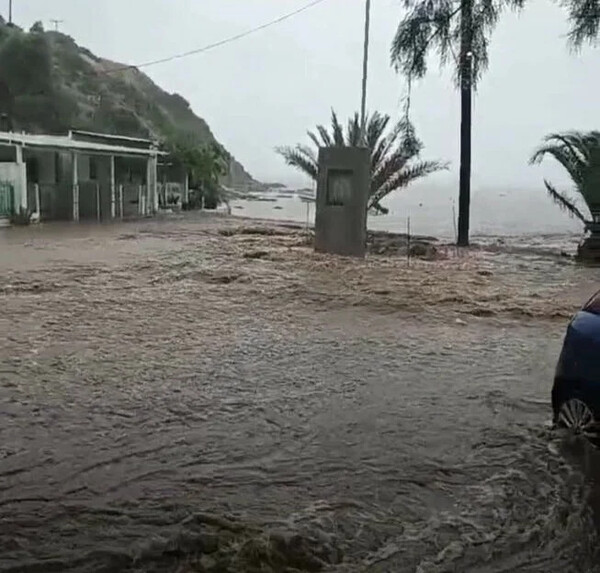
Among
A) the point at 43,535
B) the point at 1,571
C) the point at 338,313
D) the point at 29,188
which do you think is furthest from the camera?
the point at 29,188

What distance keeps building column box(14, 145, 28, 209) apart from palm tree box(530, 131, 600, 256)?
1422 cm

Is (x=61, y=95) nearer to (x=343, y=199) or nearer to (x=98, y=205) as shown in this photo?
(x=98, y=205)

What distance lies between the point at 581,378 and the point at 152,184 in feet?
96.2

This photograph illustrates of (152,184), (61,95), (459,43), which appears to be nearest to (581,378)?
(459,43)

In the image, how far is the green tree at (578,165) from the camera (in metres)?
18.6

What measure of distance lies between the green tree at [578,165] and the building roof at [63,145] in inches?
566

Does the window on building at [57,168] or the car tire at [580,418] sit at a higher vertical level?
the window on building at [57,168]

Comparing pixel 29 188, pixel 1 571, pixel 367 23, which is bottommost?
pixel 1 571

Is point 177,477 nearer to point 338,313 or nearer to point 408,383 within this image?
point 408,383

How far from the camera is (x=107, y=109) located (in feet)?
152

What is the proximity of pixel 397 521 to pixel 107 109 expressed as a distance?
45.4 m

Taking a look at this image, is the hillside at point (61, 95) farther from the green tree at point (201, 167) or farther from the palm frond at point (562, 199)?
the palm frond at point (562, 199)

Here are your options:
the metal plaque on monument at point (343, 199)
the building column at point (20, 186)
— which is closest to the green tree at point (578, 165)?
the metal plaque on monument at point (343, 199)

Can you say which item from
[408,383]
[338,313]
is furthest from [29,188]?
[408,383]
